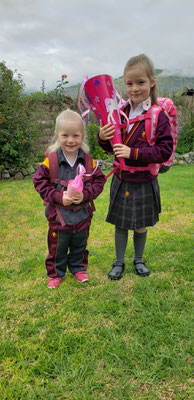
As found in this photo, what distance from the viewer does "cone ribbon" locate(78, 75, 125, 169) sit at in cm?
181

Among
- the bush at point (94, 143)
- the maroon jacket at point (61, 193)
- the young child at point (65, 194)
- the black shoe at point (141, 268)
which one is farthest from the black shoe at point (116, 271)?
Result: the bush at point (94, 143)

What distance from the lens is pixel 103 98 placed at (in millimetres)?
1825

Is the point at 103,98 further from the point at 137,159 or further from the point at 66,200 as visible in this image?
the point at 66,200

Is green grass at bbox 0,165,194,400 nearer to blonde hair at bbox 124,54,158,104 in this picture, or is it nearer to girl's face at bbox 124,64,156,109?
girl's face at bbox 124,64,156,109

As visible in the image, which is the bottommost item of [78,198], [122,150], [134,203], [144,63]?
[134,203]

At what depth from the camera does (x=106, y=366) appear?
1572mm

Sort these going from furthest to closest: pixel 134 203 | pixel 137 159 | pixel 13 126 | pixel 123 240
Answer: pixel 13 126 → pixel 123 240 → pixel 134 203 → pixel 137 159

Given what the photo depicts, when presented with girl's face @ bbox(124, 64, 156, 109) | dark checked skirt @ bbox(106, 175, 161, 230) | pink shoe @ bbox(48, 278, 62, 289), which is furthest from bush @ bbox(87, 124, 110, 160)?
girl's face @ bbox(124, 64, 156, 109)

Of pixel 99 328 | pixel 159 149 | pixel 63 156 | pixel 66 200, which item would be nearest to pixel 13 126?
pixel 63 156

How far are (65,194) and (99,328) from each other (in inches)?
36.0

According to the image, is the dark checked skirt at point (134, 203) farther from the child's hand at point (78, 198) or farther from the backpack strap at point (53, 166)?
the backpack strap at point (53, 166)

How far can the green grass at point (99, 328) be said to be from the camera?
147 cm

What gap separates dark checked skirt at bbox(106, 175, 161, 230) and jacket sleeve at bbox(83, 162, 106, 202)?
6.9 inches

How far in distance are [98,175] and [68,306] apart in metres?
0.99
